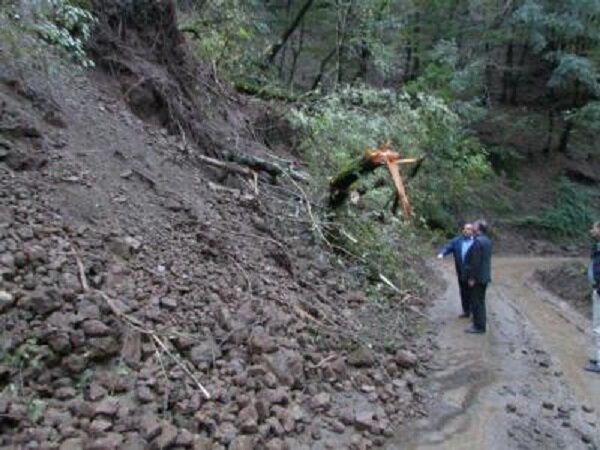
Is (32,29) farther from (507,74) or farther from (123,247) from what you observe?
(507,74)

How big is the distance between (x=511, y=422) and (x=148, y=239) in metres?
4.00

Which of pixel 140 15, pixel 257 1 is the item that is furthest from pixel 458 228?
pixel 140 15

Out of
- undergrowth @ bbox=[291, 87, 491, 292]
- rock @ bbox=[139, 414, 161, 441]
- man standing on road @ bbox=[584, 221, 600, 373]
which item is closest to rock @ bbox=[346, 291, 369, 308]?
undergrowth @ bbox=[291, 87, 491, 292]

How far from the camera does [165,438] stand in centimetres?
446

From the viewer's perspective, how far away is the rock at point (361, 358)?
266 inches

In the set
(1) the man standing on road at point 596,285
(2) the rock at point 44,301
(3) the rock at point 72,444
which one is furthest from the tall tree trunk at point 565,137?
(3) the rock at point 72,444

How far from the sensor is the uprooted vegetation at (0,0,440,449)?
465cm

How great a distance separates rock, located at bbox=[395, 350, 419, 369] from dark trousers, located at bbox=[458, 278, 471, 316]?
8.28 ft

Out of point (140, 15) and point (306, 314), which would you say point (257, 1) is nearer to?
point (140, 15)

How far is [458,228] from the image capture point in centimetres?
2111

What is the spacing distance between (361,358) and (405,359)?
28.6 inches

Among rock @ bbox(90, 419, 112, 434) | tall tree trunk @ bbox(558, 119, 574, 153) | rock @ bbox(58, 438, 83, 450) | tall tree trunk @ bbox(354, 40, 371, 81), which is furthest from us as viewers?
tall tree trunk @ bbox(558, 119, 574, 153)

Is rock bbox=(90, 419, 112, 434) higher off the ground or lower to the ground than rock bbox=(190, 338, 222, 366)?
lower

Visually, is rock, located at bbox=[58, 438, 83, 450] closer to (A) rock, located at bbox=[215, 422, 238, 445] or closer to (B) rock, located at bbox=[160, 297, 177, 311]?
(A) rock, located at bbox=[215, 422, 238, 445]
